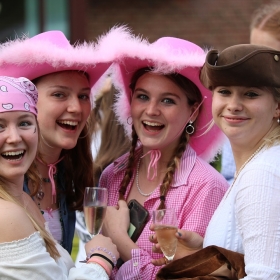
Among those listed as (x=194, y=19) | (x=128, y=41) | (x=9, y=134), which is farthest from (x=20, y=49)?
(x=194, y=19)

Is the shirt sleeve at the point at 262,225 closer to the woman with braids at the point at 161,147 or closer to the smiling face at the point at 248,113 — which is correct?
the smiling face at the point at 248,113

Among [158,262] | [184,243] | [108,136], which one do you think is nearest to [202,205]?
[184,243]

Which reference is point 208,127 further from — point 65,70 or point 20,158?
point 20,158

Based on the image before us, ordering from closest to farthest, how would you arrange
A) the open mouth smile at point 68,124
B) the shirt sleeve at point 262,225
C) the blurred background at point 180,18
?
the shirt sleeve at point 262,225, the open mouth smile at point 68,124, the blurred background at point 180,18

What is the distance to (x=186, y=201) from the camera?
3920mm

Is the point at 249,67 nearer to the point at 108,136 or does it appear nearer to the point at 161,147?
the point at 161,147

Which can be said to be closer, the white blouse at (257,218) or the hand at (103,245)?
the white blouse at (257,218)

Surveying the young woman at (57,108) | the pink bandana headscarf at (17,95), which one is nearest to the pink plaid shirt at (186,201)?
the young woman at (57,108)

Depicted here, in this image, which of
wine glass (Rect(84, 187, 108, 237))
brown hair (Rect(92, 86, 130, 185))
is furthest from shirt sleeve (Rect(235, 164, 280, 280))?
brown hair (Rect(92, 86, 130, 185))

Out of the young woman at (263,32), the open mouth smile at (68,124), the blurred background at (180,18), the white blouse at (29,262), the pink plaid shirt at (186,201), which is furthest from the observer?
the blurred background at (180,18)

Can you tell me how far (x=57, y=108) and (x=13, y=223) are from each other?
1243 mm

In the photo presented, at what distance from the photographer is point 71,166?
14.4 ft

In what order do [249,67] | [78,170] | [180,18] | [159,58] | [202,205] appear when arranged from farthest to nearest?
[180,18], [78,170], [159,58], [202,205], [249,67]

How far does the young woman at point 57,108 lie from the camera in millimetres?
3928
